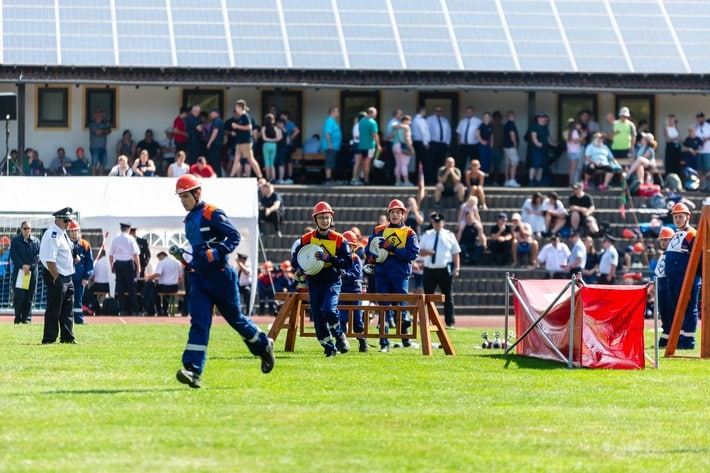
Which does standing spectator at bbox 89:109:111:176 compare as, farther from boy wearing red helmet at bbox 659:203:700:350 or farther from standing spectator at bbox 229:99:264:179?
boy wearing red helmet at bbox 659:203:700:350

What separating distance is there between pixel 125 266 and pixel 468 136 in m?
9.83

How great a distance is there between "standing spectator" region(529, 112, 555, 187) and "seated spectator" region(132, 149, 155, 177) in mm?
8825

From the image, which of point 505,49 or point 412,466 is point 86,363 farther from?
point 505,49

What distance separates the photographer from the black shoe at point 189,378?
14.5 m

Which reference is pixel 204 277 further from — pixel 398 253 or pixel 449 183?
pixel 449 183

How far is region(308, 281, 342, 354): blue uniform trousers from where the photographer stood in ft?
62.2

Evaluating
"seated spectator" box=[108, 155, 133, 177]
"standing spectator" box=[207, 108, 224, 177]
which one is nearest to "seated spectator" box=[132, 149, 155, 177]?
"seated spectator" box=[108, 155, 133, 177]

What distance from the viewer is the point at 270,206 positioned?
34.1m

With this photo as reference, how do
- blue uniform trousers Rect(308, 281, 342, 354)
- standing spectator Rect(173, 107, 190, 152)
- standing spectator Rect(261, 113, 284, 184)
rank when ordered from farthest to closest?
standing spectator Rect(173, 107, 190, 152), standing spectator Rect(261, 113, 284, 184), blue uniform trousers Rect(308, 281, 342, 354)

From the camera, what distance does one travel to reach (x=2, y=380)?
15.5 meters

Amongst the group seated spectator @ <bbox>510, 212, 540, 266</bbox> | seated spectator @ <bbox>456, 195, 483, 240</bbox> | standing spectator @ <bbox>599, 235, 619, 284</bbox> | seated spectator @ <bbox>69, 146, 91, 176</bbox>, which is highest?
seated spectator @ <bbox>69, 146, 91, 176</bbox>

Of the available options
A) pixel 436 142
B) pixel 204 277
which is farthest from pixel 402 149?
pixel 204 277

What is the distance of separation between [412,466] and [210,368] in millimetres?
6569

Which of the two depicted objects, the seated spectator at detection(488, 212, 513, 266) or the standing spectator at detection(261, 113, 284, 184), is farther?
the standing spectator at detection(261, 113, 284, 184)
